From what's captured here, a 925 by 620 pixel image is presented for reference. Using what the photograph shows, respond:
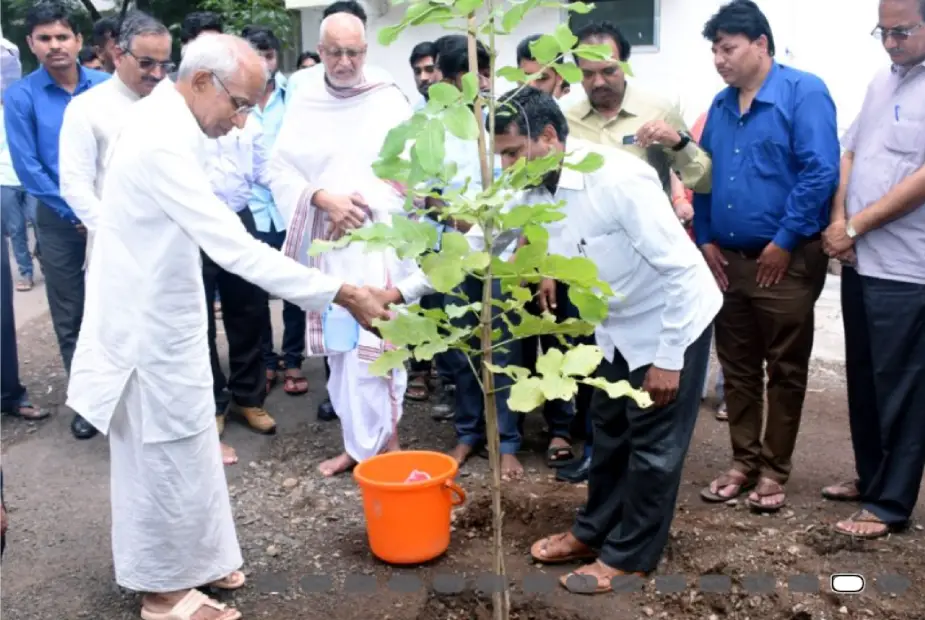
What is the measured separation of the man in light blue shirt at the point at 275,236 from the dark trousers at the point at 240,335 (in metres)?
0.34

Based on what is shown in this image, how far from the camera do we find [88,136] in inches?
171

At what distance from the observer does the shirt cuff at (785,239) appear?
3.56 meters

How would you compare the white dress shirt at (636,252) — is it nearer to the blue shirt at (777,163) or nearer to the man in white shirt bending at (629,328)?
the man in white shirt bending at (629,328)

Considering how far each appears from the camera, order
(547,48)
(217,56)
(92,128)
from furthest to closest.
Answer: (92,128) → (217,56) → (547,48)

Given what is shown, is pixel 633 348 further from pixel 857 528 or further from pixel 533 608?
pixel 857 528

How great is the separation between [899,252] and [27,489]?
3.88 metres

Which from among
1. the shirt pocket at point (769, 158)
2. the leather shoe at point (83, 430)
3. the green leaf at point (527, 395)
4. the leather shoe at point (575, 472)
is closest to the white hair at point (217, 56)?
the green leaf at point (527, 395)

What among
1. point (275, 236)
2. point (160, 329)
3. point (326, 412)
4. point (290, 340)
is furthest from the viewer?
point (290, 340)

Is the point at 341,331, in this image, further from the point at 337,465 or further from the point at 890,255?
the point at 890,255

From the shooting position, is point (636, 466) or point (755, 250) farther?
point (755, 250)

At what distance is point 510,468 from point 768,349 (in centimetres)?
127

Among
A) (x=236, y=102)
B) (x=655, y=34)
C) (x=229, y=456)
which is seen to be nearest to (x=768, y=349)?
(x=236, y=102)

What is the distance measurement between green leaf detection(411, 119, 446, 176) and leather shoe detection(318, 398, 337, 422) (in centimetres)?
312

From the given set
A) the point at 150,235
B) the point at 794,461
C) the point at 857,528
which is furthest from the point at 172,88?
the point at 794,461
